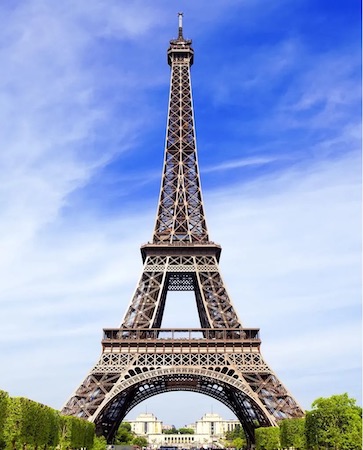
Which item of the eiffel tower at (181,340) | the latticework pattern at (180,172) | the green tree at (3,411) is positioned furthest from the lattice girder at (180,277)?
the green tree at (3,411)

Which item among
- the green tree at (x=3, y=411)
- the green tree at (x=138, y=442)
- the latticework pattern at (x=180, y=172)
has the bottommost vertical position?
the green tree at (x=138, y=442)

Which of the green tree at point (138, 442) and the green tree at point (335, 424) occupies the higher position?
the green tree at point (335, 424)

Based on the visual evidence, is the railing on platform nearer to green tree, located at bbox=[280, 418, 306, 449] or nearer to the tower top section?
green tree, located at bbox=[280, 418, 306, 449]

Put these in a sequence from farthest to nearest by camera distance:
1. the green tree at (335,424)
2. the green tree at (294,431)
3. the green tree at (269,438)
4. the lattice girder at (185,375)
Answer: the green tree at (269,438) → the lattice girder at (185,375) → the green tree at (294,431) → the green tree at (335,424)

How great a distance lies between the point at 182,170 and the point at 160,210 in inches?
197

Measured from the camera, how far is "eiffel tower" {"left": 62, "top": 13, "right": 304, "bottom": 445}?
46156mm

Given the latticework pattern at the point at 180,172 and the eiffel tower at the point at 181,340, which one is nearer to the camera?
the eiffel tower at the point at 181,340

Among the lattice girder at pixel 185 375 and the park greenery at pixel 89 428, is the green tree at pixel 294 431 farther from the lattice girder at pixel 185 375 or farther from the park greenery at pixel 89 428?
the lattice girder at pixel 185 375

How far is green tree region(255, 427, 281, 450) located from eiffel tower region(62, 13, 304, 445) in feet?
4.50

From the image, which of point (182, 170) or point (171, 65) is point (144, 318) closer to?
point (182, 170)

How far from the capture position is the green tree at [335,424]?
127ft

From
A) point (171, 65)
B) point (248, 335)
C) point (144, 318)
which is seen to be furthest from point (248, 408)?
point (171, 65)

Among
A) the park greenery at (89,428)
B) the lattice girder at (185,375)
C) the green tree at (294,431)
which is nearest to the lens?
the park greenery at (89,428)

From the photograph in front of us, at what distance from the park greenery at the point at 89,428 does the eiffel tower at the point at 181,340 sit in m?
2.20
